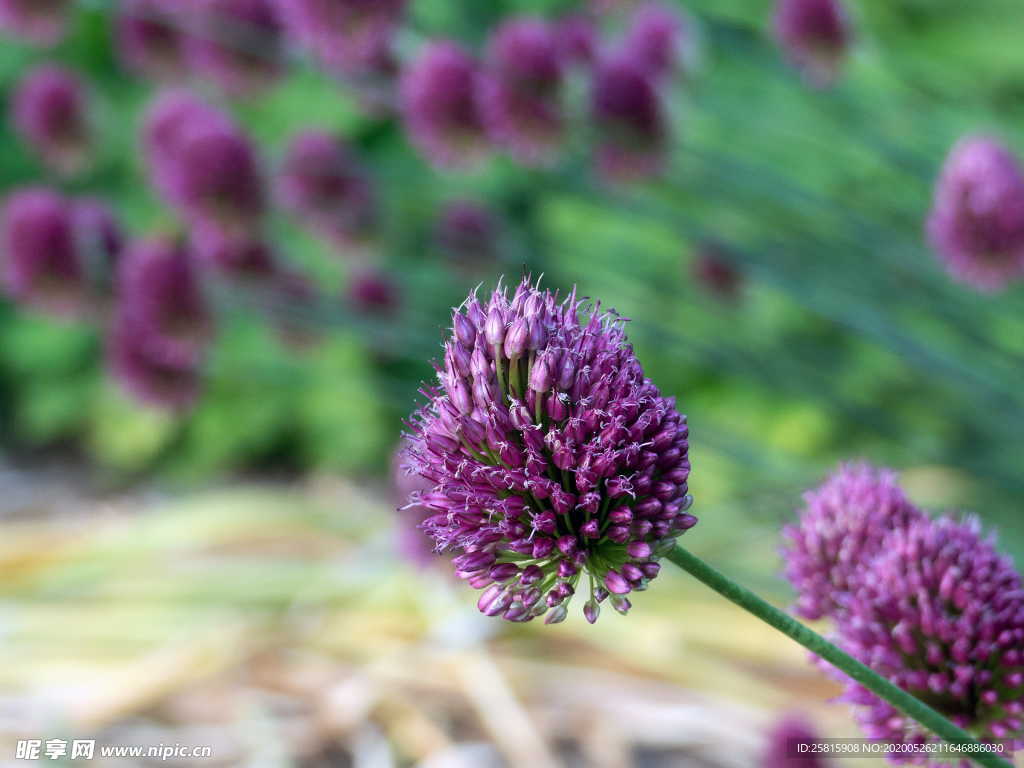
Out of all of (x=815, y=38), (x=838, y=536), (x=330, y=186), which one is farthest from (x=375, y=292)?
(x=838, y=536)

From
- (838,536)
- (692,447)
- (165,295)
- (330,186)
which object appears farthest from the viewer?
(692,447)

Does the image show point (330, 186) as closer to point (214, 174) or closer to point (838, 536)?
point (214, 174)

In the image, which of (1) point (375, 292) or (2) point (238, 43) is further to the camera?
(1) point (375, 292)

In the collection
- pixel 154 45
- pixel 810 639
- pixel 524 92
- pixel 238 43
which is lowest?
pixel 810 639

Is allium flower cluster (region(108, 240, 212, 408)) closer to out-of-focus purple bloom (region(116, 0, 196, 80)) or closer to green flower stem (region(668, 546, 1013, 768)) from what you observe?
out-of-focus purple bloom (region(116, 0, 196, 80))

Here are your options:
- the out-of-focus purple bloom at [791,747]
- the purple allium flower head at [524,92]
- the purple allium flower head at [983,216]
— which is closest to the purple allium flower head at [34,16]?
the purple allium flower head at [524,92]

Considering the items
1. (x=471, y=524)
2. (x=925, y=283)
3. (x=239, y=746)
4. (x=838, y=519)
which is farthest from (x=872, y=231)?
(x=239, y=746)

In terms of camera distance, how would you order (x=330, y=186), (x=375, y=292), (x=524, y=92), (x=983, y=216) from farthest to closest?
(x=375, y=292)
(x=330, y=186)
(x=524, y=92)
(x=983, y=216)
